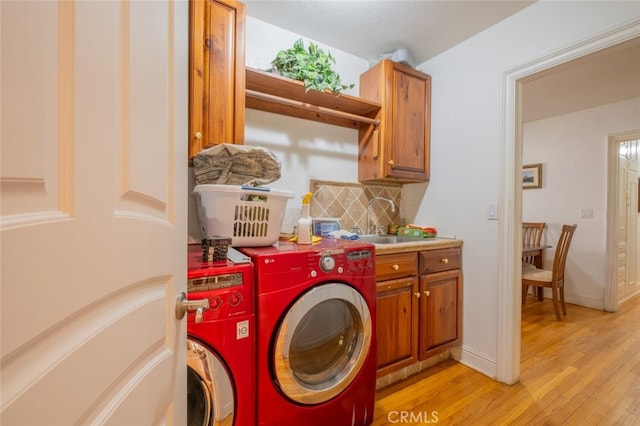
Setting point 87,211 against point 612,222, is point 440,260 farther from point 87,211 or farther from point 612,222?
point 612,222

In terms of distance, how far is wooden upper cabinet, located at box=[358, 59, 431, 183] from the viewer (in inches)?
81.4

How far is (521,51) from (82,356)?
2445mm

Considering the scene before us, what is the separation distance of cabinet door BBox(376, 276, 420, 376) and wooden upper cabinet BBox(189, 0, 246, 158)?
1.27 m

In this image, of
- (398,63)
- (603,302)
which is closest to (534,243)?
(603,302)

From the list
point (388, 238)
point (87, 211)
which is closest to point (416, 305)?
point (388, 238)

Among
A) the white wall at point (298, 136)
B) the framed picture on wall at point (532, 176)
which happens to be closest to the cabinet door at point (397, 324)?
the white wall at point (298, 136)

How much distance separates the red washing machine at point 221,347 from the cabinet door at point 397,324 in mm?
862

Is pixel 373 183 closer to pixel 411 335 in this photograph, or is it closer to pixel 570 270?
pixel 411 335

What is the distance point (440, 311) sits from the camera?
1929 millimetres

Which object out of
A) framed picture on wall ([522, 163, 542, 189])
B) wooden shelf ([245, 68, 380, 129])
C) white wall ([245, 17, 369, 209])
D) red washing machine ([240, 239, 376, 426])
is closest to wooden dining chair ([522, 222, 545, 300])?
framed picture on wall ([522, 163, 542, 189])

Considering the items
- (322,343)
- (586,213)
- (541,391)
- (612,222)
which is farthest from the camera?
(586,213)

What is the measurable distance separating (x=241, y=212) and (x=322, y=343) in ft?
2.51

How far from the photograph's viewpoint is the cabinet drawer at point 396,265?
1666 millimetres

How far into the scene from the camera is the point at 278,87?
1.78 metres
